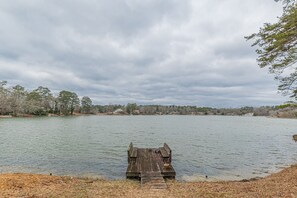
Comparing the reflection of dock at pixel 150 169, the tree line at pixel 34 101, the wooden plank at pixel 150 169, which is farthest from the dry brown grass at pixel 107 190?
the tree line at pixel 34 101

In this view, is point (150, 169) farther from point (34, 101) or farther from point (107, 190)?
point (34, 101)

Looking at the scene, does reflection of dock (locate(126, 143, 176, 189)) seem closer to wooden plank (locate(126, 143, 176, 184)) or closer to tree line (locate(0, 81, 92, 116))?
wooden plank (locate(126, 143, 176, 184))

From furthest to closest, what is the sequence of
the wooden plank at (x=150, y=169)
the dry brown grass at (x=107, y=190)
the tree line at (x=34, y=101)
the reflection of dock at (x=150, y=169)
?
the tree line at (x=34, y=101), the wooden plank at (x=150, y=169), the reflection of dock at (x=150, y=169), the dry brown grass at (x=107, y=190)

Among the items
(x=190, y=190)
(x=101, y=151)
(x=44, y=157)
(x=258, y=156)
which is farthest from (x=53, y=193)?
(x=258, y=156)

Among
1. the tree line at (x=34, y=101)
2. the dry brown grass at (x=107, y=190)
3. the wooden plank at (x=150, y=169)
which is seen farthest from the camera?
the tree line at (x=34, y=101)

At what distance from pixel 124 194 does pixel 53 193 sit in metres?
2.75

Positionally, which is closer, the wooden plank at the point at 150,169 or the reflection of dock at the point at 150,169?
the reflection of dock at the point at 150,169

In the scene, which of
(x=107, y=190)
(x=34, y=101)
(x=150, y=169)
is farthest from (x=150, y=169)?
(x=34, y=101)

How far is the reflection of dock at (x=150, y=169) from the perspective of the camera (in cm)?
1116

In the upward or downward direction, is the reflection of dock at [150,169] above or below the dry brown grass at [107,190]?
below

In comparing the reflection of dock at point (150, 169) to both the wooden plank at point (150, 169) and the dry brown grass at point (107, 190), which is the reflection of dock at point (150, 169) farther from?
the dry brown grass at point (107, 190)

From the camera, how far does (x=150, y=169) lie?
1325 centimetres

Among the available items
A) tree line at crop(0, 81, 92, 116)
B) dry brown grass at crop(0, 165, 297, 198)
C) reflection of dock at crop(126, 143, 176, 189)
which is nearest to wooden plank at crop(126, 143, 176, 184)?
Result: reflection of dock at crop(126, 143, 176, 189)

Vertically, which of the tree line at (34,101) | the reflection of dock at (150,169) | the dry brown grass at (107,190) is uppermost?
the tree line at (34,101)
